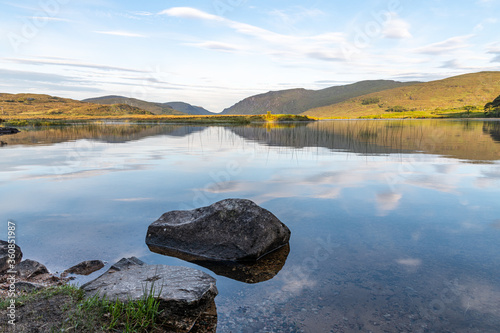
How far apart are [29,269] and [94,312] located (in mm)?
3461

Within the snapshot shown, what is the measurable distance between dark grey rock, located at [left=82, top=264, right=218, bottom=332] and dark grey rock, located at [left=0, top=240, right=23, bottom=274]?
3105 mm

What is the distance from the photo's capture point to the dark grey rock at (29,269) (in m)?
7.73

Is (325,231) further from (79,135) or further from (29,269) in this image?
(79,135)

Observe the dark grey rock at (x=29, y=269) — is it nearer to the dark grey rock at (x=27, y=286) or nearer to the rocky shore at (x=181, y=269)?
the rocky shore at (x=181, y=269)

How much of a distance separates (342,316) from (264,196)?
897 cm

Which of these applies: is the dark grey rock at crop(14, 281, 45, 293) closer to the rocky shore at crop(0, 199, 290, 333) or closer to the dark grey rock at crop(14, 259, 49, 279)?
the rocky shore at crop(0, 199, 290, 333)

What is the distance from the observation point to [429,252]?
874 centimetres

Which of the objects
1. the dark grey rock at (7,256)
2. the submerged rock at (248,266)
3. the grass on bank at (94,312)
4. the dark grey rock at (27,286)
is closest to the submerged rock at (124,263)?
the submerged rock at (248,266)

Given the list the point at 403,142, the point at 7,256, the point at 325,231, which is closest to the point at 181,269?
the point at 7,256

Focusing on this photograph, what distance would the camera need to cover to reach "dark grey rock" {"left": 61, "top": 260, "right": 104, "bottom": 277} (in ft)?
26.4

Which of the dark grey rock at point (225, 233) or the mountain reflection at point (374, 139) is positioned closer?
the dark grey rock at point (225, 233)

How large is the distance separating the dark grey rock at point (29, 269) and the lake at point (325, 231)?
34 cm

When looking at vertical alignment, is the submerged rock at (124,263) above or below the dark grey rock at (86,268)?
above

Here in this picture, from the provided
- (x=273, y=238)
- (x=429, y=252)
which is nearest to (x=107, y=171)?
(x=273, y=238)
